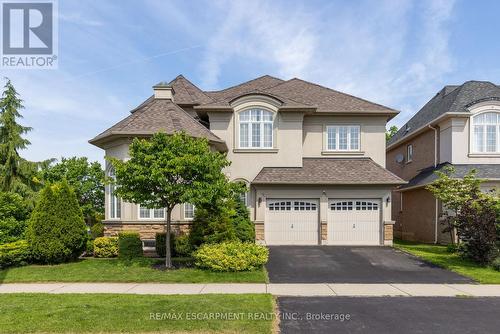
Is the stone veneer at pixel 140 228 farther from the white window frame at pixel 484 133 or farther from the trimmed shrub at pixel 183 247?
the white window frame at pixel 484 133

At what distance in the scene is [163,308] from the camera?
7.29 metres

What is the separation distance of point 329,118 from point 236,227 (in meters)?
8.31

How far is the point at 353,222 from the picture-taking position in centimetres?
1720

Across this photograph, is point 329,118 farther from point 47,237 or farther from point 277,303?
point 47,237

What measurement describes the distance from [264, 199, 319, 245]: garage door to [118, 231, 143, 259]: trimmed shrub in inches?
248

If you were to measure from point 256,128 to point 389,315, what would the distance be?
12305 millimetres

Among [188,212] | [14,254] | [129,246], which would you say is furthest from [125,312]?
[188,212]

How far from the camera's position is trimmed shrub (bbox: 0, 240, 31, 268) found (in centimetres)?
1202

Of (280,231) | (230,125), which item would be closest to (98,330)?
(280,231)

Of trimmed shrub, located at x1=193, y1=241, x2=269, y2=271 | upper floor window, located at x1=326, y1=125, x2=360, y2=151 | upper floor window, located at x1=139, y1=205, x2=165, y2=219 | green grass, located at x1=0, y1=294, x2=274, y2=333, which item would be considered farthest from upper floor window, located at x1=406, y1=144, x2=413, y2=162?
green grass, located at x1=0, y1=294, x2=274, y2=333

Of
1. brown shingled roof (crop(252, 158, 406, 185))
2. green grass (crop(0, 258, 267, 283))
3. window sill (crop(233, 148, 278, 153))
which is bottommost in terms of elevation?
green grass (crop(0, 258, 267, 283))

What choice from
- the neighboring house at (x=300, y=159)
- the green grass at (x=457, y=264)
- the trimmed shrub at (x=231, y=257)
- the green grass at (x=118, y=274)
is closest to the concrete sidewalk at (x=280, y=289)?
the green grass at (x=118, y=274)

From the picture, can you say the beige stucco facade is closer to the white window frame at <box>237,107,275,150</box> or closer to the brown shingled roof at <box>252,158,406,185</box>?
the brown shingled roof at <box>252,158,406,185</box>

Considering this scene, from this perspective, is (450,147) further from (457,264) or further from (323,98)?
(457,264)
